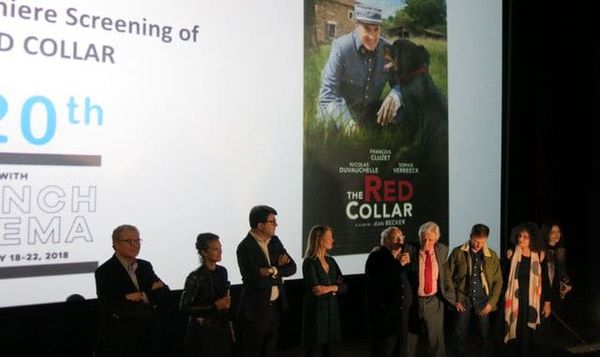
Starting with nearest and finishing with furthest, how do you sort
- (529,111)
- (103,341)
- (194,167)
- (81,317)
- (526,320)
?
(103,341)
(81,317)
(194,167)
(526,320)
(529,111)

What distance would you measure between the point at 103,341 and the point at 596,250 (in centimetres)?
395

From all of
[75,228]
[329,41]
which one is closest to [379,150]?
[329,41]

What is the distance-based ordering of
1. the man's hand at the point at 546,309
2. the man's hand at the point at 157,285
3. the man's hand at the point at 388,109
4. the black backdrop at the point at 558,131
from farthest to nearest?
the black backdrop at the point at 558,131 < the man's hand at the point at 546,309 < the man's hand at the point at 388,109 < the man's hand at the point at 157,285

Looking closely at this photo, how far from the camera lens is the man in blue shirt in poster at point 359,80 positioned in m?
4.42

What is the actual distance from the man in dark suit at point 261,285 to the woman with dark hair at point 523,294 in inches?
66.2

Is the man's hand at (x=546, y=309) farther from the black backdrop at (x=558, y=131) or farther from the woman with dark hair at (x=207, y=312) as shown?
the woman with dark hair at (x=207, y=312)

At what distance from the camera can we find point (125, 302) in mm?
3324

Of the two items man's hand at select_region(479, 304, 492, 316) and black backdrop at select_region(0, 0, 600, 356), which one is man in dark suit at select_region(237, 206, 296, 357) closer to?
man's hand at select_region(479, 304, 492, 316)

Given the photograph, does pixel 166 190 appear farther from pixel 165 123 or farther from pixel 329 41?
pixel 329 41

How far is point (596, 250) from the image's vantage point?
5617 mm

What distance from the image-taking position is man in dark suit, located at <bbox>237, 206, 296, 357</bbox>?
3.73 meters

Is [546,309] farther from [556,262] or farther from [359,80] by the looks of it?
[359,80]

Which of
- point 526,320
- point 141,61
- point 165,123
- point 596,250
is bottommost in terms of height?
point 526,320

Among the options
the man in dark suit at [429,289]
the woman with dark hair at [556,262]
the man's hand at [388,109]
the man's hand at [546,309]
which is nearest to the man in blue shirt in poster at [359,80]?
the man's hand at [388,109]
